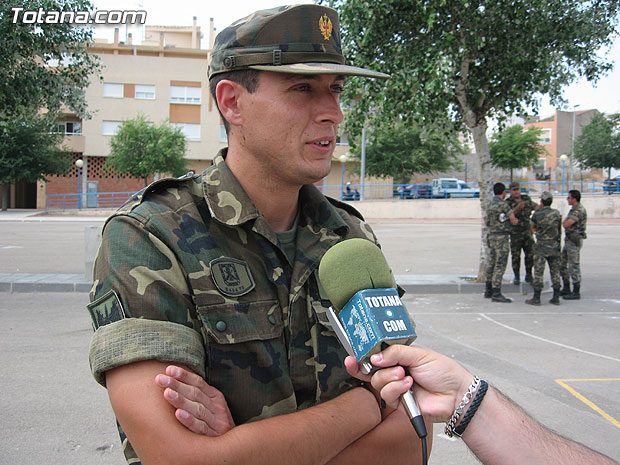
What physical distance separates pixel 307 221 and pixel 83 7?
32.4ft

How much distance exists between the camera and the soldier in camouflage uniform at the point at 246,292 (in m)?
1.44

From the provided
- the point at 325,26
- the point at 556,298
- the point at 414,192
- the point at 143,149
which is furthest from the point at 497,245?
the point at 143,149

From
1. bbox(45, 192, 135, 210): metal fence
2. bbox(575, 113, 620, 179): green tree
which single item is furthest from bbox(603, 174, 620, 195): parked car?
bbox(45, 192, 135, 210): metal fence

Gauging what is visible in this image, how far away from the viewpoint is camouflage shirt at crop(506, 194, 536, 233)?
10812 mm

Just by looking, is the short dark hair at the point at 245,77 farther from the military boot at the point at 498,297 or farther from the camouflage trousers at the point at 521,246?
the camouflage trousers at the point at 521,246

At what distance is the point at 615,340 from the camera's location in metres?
6.93

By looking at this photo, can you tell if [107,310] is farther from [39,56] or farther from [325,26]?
[39,56]

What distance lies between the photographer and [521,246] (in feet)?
35.9

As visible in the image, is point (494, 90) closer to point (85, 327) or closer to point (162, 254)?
point (85, 327)

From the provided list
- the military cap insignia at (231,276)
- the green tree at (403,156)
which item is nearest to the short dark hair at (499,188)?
the military cap insignia at (231,276)

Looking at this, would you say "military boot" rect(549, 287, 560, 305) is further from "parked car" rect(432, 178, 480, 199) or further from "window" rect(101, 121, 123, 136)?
"window" rect(101, 121, 123, 136)

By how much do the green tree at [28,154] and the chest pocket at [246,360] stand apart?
111 ft

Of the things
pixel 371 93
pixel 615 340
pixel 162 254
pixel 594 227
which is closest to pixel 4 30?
pixel 371 93

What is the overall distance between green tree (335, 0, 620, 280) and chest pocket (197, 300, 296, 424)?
772 cm
